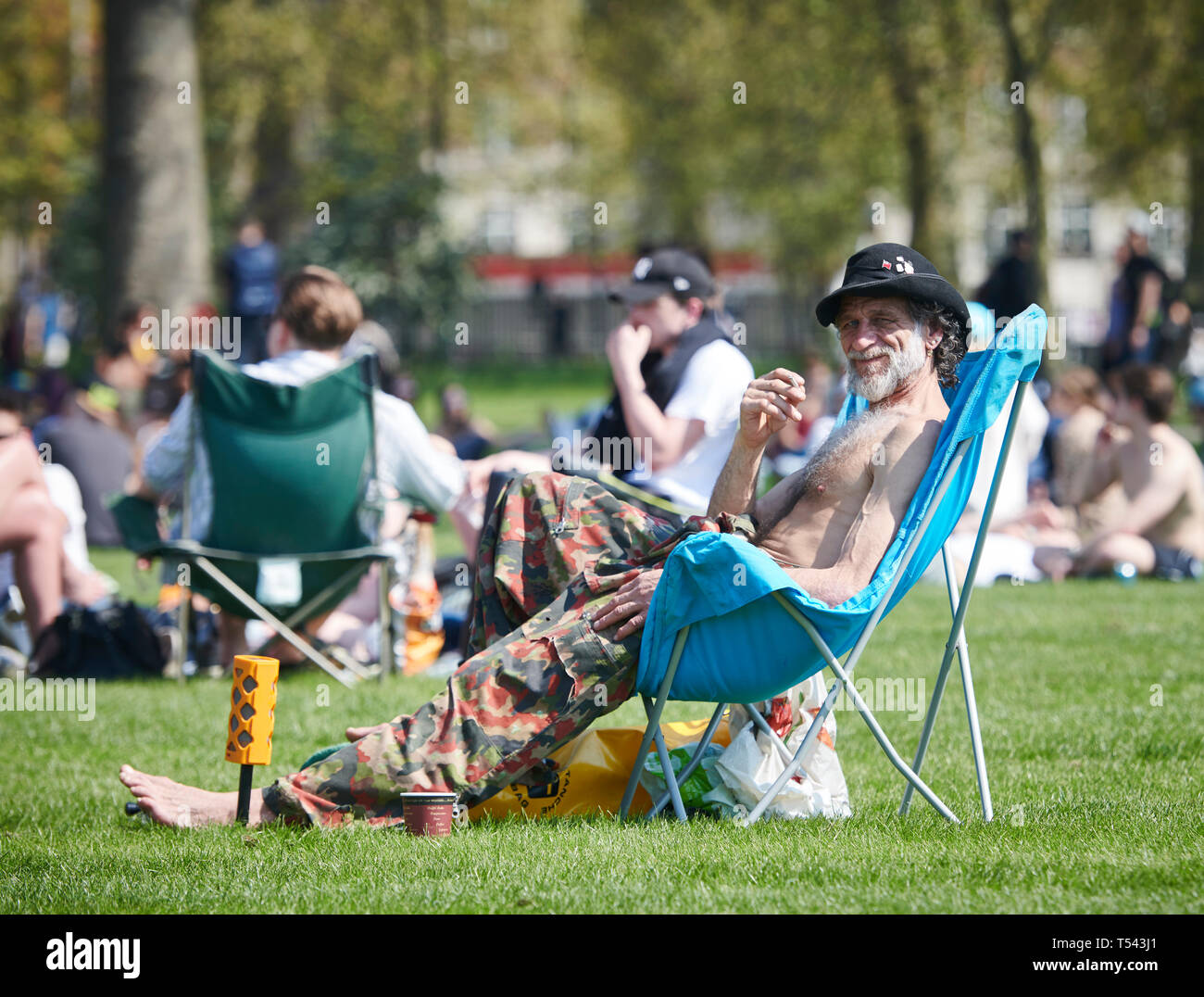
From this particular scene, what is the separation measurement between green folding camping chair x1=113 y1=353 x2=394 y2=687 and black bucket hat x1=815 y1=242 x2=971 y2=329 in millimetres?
3009

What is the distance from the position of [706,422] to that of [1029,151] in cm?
1276

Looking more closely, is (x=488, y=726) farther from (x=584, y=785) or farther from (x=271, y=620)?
(x=271, y=620)

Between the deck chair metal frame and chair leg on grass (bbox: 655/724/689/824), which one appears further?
the deck chair metal frame

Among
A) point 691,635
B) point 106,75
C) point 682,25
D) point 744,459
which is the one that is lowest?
point 691,635

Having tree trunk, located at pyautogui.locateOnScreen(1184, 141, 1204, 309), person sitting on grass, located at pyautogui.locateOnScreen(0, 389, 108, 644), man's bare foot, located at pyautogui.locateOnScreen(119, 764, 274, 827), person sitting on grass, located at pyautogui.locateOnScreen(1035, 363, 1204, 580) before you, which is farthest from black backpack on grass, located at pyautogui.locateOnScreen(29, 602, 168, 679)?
tree trunk, located at pyautogui.locateOnScreen(1184, 141, 1204, 309)

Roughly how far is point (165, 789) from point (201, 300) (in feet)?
39.7

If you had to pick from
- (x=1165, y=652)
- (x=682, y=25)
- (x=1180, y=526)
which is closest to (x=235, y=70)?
(x=682, y=25)

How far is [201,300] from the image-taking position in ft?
52.0

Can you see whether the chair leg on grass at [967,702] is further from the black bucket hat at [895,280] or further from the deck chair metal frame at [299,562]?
the deck chair metal frame at [299,562]

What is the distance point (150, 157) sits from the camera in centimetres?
1559

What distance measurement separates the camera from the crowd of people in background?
655 cm

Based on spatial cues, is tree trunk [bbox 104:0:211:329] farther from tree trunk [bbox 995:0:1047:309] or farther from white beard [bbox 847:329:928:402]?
white beard [bbox 847:329:928:402]

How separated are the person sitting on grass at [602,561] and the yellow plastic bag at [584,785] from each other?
0.08 meters

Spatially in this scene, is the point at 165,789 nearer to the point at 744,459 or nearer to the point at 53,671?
the point at 744,459
